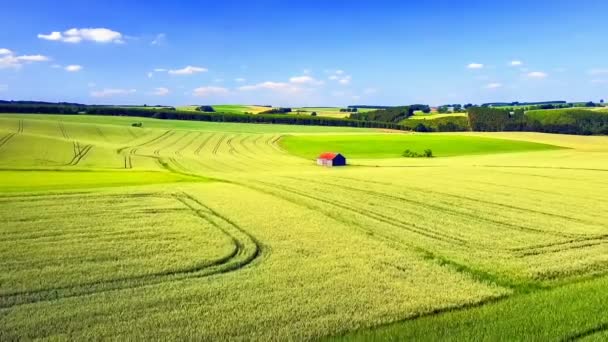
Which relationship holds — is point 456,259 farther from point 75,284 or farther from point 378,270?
point 75,284

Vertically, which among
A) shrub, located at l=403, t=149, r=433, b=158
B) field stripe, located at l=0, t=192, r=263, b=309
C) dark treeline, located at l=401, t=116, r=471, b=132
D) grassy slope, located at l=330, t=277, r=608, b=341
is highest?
dark treeline, located at l=401, t=116, r=471, b=132

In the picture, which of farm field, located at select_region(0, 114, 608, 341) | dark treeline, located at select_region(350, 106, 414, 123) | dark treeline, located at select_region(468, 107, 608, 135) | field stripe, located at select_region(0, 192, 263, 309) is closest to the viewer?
farm field, located at select_region(0, 114, 608, 341)

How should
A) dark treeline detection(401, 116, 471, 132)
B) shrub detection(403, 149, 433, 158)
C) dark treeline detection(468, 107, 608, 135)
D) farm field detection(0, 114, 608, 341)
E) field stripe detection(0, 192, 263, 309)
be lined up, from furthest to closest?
dark treeline detection(401, 116, 471, 132), dark treeline detection(468, 107, 608, 135), shrub detection(403, 149, 433, 158), field stripe detection(0, 192, 263, 309), farm field detection(0, 114, 608, 341)

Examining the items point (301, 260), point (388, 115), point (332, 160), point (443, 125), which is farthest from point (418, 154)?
point (388, 115)

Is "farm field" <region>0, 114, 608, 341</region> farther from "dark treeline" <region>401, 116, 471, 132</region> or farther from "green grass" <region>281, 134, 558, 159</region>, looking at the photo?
"dark treeline" <region>401, 116, 471, 132</region>

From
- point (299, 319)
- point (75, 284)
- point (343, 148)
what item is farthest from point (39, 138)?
point (299, 319)

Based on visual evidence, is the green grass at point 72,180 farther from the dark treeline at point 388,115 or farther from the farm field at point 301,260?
the dark treeline at point 388,115

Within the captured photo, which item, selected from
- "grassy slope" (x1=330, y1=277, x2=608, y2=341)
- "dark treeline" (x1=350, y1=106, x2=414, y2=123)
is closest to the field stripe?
"grassy slope" (x1=330, y1=277, x2=608, y2=341)
